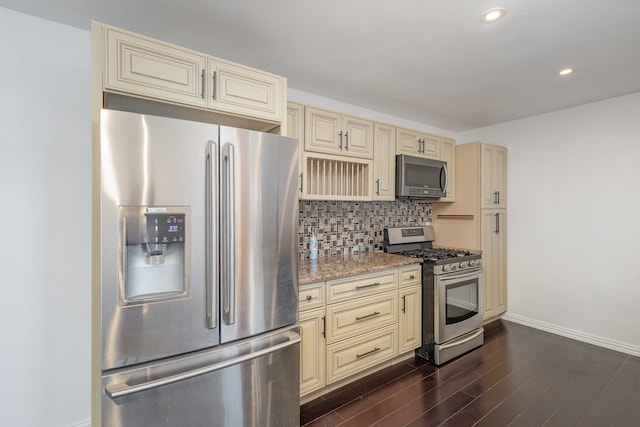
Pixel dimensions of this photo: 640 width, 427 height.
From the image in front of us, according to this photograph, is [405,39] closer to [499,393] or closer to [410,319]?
[410,319]

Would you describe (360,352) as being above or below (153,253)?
below

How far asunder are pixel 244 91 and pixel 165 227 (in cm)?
92

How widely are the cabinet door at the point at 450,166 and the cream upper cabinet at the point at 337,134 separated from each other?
1.19 metres

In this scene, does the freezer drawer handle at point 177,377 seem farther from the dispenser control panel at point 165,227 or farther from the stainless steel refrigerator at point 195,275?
the dispenser control panel at point 165,227

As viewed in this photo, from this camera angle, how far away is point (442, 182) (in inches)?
132

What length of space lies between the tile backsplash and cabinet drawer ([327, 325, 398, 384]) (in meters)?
0.89

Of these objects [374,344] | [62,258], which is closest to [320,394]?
[374,344]

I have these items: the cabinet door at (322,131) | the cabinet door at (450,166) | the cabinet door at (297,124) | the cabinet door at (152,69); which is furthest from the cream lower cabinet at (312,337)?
the cabinet door at (450,166)

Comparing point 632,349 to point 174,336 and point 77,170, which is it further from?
point 77,170

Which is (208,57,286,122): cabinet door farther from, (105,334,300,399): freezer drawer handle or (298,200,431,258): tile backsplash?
(105,334,300,399): freezer drawer handle

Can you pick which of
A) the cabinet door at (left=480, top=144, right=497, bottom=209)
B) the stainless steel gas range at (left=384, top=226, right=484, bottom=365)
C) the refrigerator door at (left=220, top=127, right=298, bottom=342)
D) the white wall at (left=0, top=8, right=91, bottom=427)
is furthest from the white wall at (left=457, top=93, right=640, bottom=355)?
the white wall at (left=0, top=8, right=91, bottom=427)

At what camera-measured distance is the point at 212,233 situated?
4.72 ft

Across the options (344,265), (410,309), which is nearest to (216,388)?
(344,265)

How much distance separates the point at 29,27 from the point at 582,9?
3.15 meters
